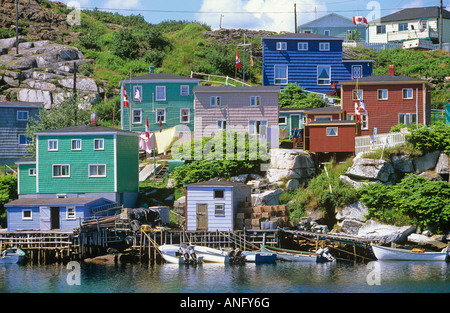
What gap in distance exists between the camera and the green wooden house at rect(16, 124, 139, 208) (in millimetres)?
55344

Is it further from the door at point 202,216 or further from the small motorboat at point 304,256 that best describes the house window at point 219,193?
the small motorboat at point 304,256

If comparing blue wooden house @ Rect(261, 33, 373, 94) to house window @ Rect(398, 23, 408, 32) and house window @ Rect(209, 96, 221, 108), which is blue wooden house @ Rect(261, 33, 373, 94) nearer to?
house window @ Rect(209, 96, 221, 108)

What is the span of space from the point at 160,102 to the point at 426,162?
29.0m

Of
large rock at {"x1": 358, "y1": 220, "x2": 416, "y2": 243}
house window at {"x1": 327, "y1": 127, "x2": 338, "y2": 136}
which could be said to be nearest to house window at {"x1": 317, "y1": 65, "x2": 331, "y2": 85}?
house window at {"x1": 327, "y1": 127, "x2": 338, "y2": 136}

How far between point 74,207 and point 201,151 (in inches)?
544

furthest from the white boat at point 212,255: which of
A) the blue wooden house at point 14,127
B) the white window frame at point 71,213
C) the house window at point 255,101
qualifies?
the blue wooden house at point 14,127

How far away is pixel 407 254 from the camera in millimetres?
46062

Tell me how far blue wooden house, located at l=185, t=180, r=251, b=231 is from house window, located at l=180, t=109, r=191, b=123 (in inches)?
841

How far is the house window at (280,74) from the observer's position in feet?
268

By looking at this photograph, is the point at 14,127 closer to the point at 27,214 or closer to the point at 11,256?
the point at 27,214

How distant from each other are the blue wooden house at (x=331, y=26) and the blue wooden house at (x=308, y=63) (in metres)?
23.2

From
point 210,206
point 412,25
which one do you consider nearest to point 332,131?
point 210,206

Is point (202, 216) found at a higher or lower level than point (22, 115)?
lower
